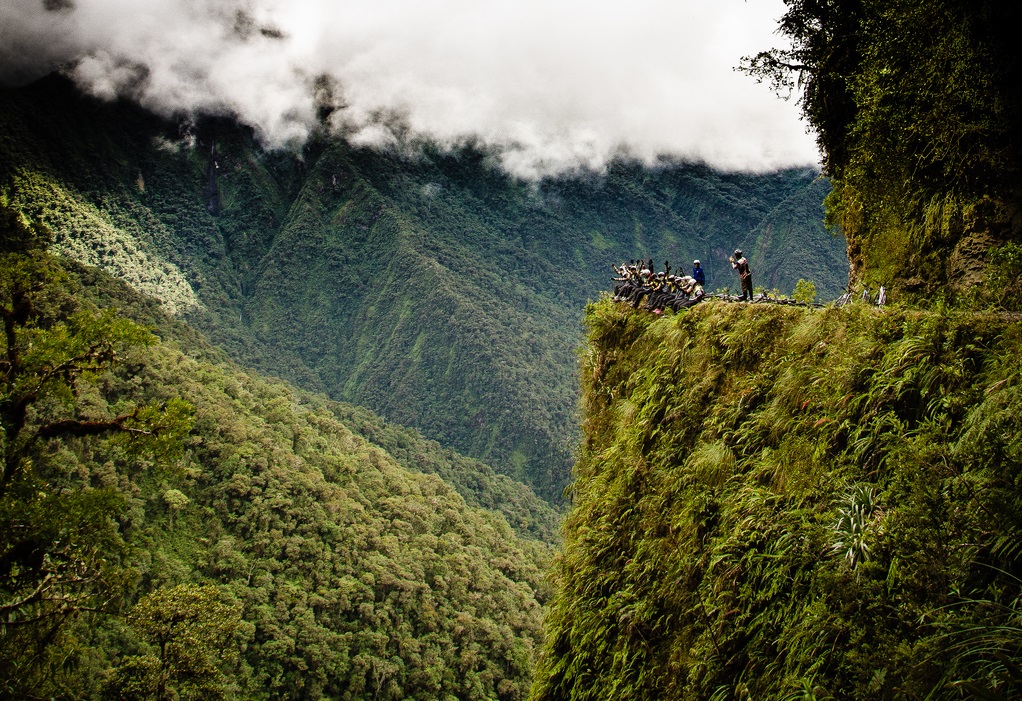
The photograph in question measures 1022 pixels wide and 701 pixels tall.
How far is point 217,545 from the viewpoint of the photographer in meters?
67.2

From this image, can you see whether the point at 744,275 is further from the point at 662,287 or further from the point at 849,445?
the point at 849,445

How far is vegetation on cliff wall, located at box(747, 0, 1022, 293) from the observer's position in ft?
23.3

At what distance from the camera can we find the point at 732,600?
18.1 feet

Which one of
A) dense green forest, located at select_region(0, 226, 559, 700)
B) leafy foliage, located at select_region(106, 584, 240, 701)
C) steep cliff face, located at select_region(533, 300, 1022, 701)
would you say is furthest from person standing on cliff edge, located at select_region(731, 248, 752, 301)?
leafy foliage, located at select_region(106, 584, 240, 701)

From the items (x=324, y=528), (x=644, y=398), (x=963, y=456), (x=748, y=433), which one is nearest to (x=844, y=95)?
(x=644, y=398)

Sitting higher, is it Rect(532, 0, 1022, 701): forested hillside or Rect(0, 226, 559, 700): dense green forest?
Rect(532, 0, 1022, 701): forested hillside

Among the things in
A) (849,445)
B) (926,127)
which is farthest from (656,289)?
(849,445)

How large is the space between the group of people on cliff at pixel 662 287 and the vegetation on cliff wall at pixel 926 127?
1.83 meters

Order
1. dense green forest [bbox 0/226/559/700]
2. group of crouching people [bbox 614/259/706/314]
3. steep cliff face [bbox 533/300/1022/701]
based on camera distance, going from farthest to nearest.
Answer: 1. group of crouching people [bbox 614/259/706/314]
2. dense green forest [bbox 0/226/559/700]
3. steep cliff face [bbox 533/300/1022/701]

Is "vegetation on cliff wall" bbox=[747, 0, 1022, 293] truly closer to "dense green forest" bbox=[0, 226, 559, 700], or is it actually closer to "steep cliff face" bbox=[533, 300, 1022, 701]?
"steep cliff face" bbox=[533, 300, 1022, 701]

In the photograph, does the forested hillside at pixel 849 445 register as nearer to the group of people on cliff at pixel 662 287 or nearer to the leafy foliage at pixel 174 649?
the group of people on cliff at pixel 662 287

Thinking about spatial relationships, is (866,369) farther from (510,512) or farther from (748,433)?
(510,512)

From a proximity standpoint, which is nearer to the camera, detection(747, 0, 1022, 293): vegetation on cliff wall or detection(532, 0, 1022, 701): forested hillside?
detection(532, 0, 1022, 701): forested hillside

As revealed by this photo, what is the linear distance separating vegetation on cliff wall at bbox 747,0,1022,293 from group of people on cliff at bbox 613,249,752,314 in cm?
183
